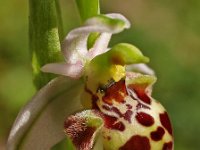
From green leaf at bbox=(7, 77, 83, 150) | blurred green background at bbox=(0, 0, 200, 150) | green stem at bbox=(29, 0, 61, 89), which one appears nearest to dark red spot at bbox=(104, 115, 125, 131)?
green leaf at bbox=(7, 77, 83, 150)

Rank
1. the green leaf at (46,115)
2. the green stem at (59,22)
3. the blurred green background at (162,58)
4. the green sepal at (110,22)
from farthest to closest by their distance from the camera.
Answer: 1. the blurred green background at (162,58)
2. the green stem at (59,22)
3. the green leaf at (46,115)
4. the green sepal at (110,22)

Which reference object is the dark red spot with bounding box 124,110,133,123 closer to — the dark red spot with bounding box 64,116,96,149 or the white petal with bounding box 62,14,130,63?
the dark red spot with bounding box 64,116,96,149

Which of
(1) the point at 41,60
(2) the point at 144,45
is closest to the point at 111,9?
(2) the point at 144,45

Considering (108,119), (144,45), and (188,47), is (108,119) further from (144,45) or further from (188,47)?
(188,47)

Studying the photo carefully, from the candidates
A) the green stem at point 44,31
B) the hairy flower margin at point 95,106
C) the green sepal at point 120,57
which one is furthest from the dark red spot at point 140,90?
the green stem at point 44,31

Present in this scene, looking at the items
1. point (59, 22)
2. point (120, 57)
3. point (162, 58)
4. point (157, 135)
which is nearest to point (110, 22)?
point (120, 57)

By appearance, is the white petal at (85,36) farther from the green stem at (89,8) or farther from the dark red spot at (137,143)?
the dark red spot at (137,143)
